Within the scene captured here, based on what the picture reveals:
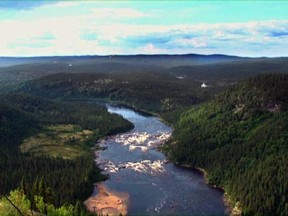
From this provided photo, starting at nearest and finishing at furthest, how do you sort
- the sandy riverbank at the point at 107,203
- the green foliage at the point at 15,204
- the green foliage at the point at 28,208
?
the green foliage at the point at 15,204 → the green foliage at the point at 28,208 → the sandy riverbank at the point at 107,203

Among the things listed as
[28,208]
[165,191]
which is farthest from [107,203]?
[28,208]

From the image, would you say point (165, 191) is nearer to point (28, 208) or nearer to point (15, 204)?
point (28, 208)

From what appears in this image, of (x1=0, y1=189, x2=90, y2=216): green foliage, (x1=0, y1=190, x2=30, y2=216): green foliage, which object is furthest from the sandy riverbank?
(x1=0, y1=190, x2=30, y2=216): green foliage

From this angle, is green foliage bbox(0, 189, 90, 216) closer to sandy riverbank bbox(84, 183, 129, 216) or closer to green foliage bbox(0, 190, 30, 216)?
green foliage bbox(0, 190, 30, 216)

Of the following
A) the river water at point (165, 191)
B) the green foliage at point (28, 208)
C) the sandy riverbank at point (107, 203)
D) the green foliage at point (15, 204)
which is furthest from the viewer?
the sandy riverbank at point (107, 203)

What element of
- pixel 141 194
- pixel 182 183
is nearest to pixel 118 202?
pixel 141 194

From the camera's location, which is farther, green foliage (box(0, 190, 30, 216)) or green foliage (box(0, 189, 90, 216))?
green foliage (box(0, 189, 90, 216))

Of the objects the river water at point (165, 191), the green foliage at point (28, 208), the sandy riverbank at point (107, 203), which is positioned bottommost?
the sandy riverbank at point (107, 203)

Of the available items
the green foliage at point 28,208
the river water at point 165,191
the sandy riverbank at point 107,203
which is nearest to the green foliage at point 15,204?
the green foliage at point 28,208

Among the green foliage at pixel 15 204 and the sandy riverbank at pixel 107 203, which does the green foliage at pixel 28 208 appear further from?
the sandy riverbank at pixel 107 203
